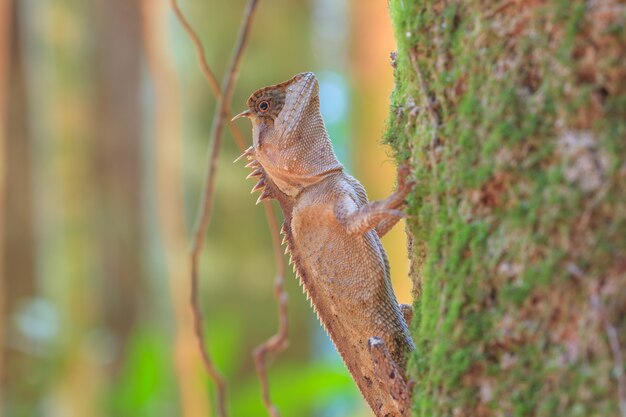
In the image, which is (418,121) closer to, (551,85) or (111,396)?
(551,85)

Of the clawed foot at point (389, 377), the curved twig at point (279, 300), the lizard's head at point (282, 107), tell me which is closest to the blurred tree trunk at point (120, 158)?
the lizard's head at point (282, 107)

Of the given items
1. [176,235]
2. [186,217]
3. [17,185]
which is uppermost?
[17,185]

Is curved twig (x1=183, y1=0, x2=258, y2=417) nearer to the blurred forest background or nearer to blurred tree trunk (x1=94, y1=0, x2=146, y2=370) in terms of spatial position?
the blurred forest background

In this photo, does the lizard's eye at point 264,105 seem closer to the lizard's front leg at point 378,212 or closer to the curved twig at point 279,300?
the curved twig at point 279,300

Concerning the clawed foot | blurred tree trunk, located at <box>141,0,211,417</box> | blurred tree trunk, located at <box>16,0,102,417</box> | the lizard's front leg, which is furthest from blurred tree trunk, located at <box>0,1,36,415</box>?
the clawed foot

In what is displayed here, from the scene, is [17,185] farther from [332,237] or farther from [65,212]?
[332,237]

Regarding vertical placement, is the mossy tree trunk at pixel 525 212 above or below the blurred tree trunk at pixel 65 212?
below

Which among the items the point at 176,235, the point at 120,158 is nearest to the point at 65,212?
the point at 176,235

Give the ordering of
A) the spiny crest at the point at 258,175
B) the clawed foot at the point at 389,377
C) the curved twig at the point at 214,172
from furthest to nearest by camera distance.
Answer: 1. the spiny crest at the point at 258,175
2. the curved twig at the point at 214,172
3. the clawed foot at the point at 389,377
